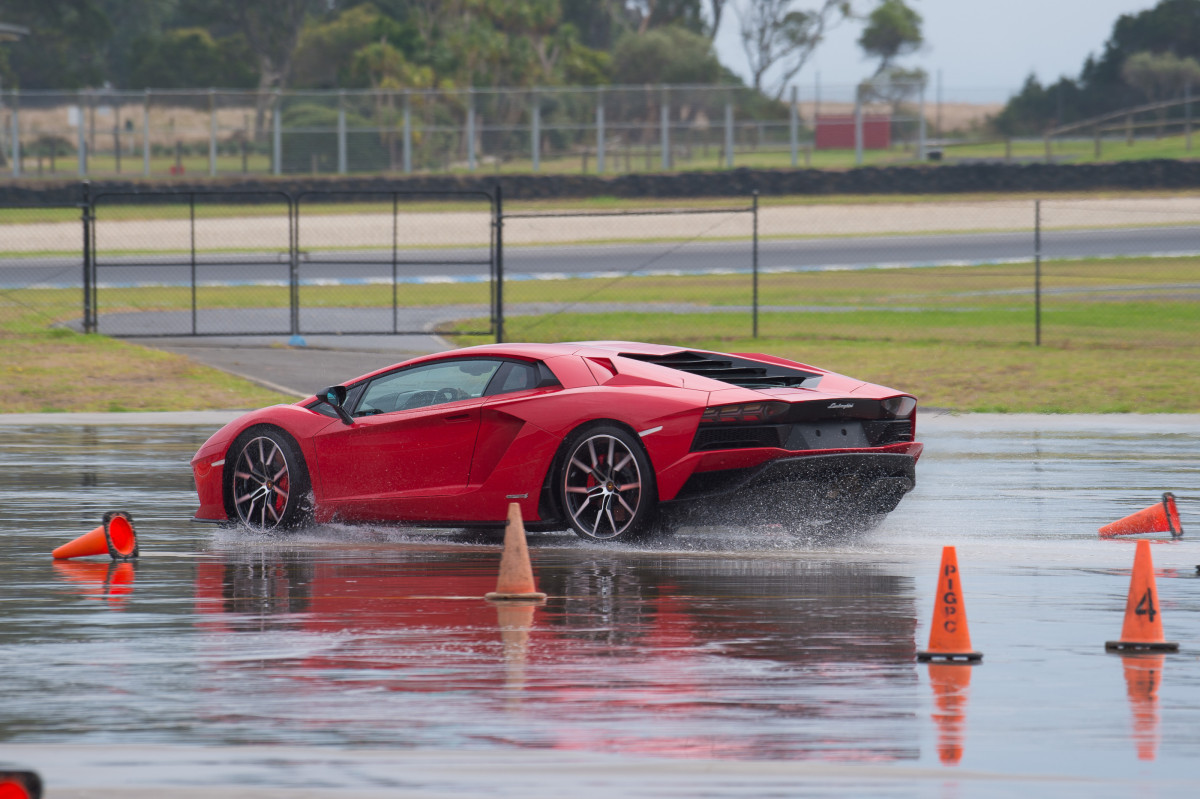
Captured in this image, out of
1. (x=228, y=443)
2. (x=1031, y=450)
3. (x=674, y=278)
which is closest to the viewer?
(x=228, y=443)

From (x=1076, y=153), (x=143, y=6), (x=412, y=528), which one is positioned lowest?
(x=412, y=528)

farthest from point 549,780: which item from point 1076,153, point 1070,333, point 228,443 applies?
point 1076,153

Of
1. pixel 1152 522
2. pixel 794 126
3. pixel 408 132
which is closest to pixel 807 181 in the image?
pixel 794 126

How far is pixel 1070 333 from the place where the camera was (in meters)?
26.7

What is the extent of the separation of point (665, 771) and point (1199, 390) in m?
16.5

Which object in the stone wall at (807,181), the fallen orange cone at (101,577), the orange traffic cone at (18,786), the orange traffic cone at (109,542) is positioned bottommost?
the fallen orange cone at (101,577)

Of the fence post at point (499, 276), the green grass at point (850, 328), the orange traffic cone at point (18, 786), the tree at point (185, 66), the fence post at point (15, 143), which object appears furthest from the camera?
the tree at point (185, 66)

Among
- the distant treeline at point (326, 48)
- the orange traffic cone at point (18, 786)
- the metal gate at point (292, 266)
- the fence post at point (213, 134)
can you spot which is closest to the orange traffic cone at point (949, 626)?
the orange traffic cone at point (18, 786)

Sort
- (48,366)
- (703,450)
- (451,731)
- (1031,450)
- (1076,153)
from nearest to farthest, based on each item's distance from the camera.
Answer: (451,731) → (703,450) → (1031,450) → (48,366) → (1076,153)

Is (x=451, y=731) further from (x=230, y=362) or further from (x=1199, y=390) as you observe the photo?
(x=230, y=362)

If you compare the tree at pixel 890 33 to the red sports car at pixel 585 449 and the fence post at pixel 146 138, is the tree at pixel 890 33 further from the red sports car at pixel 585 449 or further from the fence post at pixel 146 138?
the red sports car at pixel 585 449

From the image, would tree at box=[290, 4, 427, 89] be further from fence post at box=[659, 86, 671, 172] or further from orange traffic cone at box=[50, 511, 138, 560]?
orange traffic cone at box=[50, 511, 138, 560]

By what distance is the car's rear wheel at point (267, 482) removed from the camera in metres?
10.5

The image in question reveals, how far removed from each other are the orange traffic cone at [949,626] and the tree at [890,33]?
87.4 metres
